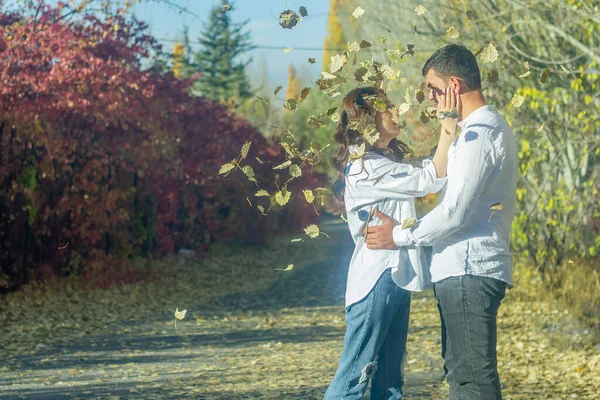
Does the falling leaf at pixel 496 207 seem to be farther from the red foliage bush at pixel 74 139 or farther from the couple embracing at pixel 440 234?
the red foliage bush at pixel 74 139

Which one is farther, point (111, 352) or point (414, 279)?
point (111, 352)

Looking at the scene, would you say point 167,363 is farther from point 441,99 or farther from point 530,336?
point 441,99

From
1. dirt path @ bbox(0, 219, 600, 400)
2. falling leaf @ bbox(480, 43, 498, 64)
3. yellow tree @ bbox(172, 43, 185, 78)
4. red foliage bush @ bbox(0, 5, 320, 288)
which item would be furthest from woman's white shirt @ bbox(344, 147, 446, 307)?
yellow tree @ bbox(172, 43, 185, 78)

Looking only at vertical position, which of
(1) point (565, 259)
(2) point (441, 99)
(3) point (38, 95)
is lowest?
(1) point (565, 259)

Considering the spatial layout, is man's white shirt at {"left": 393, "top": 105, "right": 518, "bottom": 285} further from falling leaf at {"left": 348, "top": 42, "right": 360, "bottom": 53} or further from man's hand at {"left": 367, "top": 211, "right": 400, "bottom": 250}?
falling leaf at {"left": 348, "top": 42, "right": 360, "bottom": 53}

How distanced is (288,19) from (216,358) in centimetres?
462

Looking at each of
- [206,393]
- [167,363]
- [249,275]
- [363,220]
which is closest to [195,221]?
[249,275]

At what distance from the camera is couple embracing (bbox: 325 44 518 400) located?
3.79m

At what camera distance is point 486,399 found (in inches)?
150

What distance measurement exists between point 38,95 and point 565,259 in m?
7.46

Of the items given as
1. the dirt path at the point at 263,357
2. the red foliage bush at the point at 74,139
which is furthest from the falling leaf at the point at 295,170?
the red foliage bush at the point at 74,139

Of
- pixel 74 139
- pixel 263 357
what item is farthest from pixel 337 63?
pixel 74 139

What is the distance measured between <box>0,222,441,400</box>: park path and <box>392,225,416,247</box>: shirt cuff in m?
3.09

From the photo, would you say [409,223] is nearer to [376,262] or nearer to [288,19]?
[376,262]
